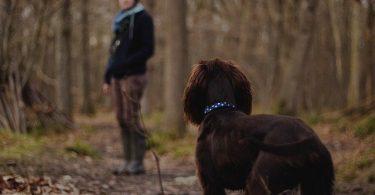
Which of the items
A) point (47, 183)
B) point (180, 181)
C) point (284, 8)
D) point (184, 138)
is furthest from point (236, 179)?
point (284, 8)

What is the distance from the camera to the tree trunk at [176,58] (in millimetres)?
10969

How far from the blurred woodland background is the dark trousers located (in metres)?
2.01

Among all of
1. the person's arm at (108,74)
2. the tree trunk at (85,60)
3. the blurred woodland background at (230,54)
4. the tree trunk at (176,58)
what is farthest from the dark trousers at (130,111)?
the tree trunk at (85,60)

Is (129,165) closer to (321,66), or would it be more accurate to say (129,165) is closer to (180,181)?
(180,181)

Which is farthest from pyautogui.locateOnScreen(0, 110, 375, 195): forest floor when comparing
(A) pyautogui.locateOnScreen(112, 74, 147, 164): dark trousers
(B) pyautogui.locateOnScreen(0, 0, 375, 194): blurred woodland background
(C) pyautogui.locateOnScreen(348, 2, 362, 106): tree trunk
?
(C) pyautogui.locateOnScreen(348, 2, 362, 106): tree trunk

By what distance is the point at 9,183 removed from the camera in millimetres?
5516

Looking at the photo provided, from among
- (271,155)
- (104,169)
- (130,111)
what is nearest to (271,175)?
(271,155)

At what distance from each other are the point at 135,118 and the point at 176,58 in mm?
4131

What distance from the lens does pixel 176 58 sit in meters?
11.0

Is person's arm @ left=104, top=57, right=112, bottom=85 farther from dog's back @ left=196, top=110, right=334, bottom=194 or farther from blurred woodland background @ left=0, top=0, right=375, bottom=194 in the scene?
dog's back @ left=196, top=110, right=334, bottom=194

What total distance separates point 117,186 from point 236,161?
2921 millimetres

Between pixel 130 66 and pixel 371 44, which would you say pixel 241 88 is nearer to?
pixel 130 66

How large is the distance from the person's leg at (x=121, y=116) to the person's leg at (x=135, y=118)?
7 centimetres

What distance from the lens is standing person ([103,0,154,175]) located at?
273 inches
